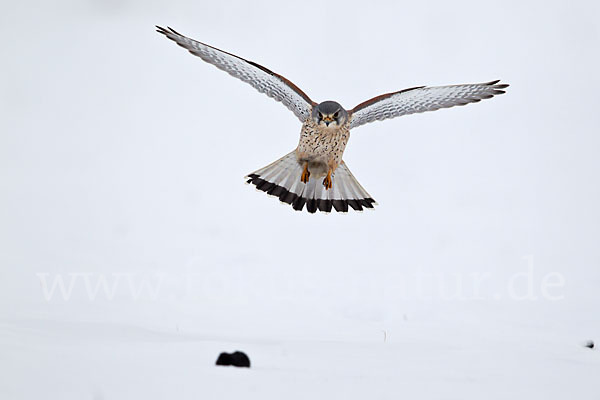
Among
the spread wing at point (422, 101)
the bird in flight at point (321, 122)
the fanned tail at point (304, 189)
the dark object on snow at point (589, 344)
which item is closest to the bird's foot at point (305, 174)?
the bird in flight at point (321, 122)

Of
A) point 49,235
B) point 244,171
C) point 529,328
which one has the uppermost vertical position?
point 244,171

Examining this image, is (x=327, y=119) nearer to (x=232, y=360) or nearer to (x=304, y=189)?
(x=304, y=189)

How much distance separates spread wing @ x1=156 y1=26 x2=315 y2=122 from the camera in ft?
15.5

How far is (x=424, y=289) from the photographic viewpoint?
527 cm

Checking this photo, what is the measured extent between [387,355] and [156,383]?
134 cm

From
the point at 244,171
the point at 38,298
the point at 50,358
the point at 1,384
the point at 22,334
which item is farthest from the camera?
the point at 244,171

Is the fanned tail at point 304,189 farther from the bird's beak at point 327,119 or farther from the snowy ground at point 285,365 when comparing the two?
the snowy ground at point 285,365

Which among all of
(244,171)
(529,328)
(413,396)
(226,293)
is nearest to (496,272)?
(529,328)

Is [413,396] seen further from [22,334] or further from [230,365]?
[22,334]

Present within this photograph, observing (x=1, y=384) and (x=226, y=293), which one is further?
(x=226, y=293)

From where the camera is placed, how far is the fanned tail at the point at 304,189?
525 cm

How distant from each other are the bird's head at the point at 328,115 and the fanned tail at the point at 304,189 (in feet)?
2.01

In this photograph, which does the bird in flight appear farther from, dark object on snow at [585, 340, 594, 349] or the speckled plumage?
dark object on snow at [585, 340, 594, 349]

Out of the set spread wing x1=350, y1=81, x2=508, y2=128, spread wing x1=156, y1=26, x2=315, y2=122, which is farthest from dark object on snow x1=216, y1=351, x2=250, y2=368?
spread wing x1=350, y1=81, x2=508, y2=128
